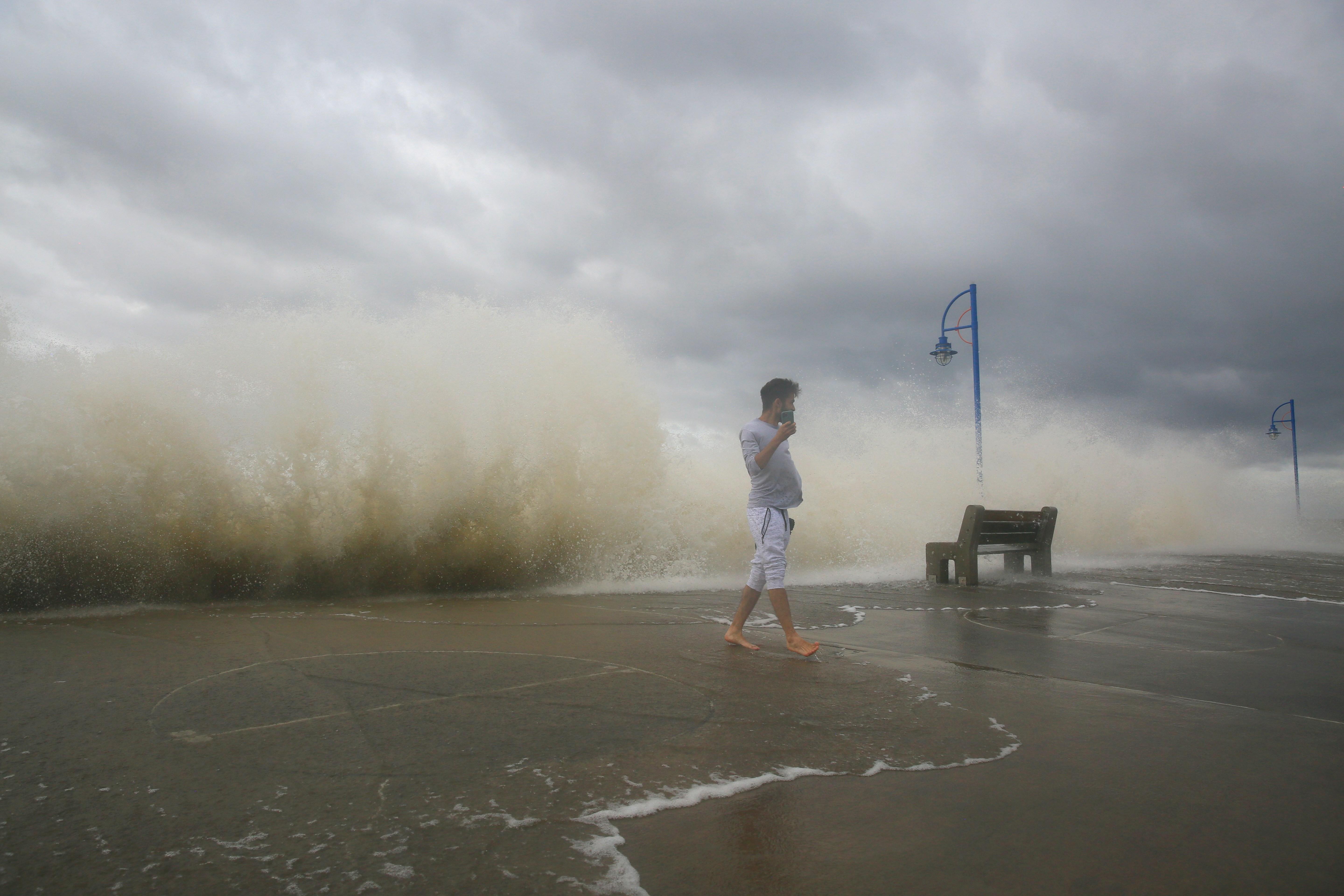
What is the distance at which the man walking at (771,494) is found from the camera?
181 inches

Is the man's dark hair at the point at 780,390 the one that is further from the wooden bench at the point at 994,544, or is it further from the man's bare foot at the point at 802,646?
the wooden bench at the point at 994,544

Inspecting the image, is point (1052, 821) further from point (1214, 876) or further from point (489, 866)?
point (489, 866)

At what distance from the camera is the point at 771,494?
4734 mm

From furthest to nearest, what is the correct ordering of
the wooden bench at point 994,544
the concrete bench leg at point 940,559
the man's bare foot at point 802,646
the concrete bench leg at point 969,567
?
the concrete bench leg at point 940,559 < the wooden bench at point 994,544 < the concrete bench leg at point 969,567 < the man's bare foot at point 802,646

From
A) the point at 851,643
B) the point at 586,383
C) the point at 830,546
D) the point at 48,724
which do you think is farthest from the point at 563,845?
the point at 830,546

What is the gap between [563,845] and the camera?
6.06 ft

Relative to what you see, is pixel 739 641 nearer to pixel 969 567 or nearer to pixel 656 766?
pixel 656 766

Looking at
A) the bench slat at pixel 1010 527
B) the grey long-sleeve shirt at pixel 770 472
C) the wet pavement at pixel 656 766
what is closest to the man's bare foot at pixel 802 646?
the wet pavement at pixel 656 766

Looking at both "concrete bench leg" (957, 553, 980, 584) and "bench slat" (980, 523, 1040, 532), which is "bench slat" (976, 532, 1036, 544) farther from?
"concrete bench leg" (957, 553, 980, 584)

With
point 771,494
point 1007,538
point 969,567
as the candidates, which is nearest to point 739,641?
point 771,494

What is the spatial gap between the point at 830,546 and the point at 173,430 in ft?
30.5

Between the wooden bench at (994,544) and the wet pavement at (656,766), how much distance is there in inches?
162

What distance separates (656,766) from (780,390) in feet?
9.58

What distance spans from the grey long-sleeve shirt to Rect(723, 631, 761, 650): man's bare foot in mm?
814
